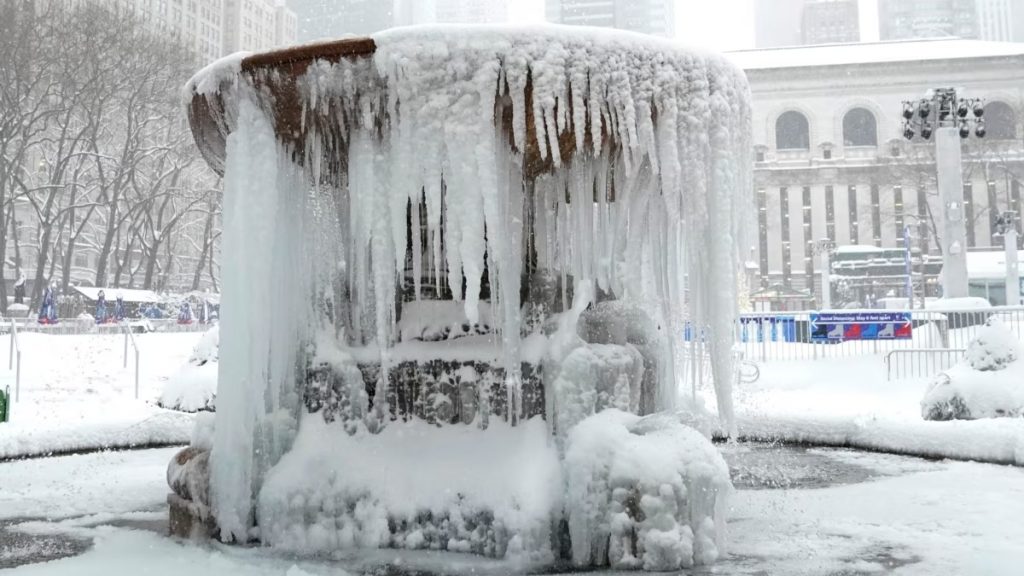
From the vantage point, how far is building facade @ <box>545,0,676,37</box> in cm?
8794

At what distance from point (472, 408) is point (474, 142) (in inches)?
64.6

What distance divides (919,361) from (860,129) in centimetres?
5398

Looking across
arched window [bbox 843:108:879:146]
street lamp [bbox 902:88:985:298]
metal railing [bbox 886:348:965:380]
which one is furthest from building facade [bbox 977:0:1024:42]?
metal railing [bbox 886:348:965:380]

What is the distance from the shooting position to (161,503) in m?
5.85

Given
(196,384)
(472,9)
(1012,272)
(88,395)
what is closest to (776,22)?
(472,9)

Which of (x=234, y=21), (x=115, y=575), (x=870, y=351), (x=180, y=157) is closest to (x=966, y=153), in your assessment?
→ (x=870, y=351)

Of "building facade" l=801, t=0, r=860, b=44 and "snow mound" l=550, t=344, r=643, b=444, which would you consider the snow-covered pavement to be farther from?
"building facade" l=801, t=0, r=860, b=44

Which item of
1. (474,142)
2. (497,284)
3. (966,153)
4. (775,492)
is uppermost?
(966,153)

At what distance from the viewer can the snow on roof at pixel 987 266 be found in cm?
3675

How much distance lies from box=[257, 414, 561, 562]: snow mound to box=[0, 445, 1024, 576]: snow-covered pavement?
0.15 metres

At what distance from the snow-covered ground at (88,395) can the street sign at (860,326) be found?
591 inches

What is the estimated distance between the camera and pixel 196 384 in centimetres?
1185

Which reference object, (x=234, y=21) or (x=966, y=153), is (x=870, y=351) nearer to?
(x=966, y=153)

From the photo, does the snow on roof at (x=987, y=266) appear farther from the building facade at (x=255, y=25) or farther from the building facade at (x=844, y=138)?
the building facade at (x=255, y=25)
